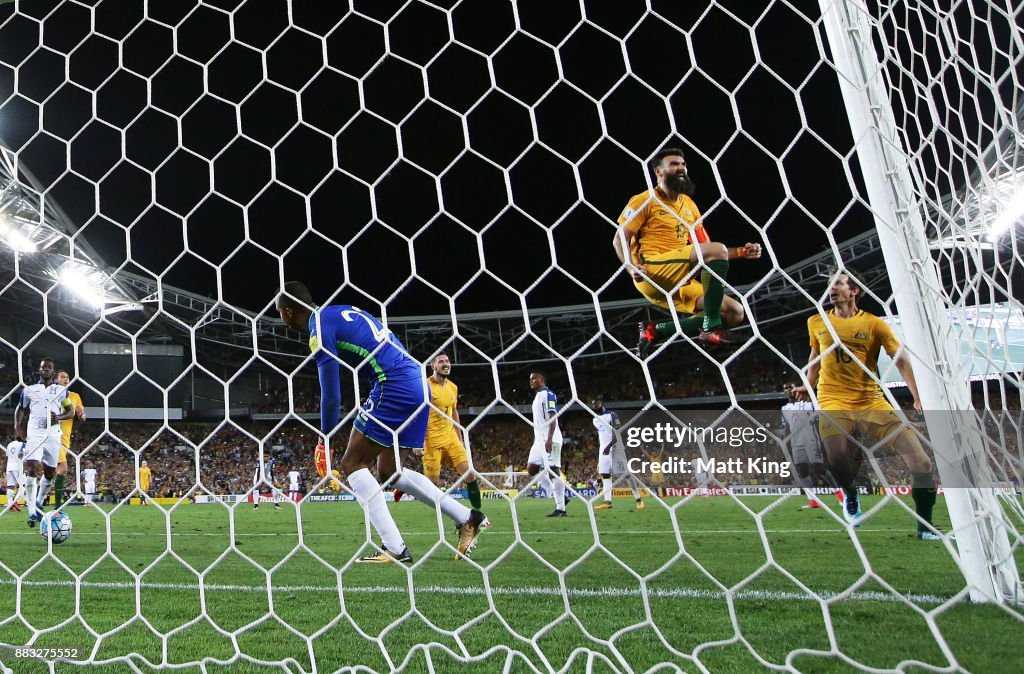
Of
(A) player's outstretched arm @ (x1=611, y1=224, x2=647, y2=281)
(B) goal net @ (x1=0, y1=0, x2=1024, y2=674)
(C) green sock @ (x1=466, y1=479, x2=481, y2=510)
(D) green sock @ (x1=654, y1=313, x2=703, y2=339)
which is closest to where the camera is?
(B) goal net @ (x1=0, y1=0, x2=1024, y2=674)

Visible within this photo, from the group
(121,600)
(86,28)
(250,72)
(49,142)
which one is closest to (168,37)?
(250,72)

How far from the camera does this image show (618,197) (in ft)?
30.0

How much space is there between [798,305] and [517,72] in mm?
8802

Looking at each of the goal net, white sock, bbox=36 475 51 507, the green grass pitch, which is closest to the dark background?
the goal net

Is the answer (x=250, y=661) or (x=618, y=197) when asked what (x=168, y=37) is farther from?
(x=250, y=661)

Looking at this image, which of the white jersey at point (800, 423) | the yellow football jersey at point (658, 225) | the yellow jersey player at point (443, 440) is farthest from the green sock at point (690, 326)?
the yellow jersey player at point (443, 440)

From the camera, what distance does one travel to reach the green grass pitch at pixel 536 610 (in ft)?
3.68

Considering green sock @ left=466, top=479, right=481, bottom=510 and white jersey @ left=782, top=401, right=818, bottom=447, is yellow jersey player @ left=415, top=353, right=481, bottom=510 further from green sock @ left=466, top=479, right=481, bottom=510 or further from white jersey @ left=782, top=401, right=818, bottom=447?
white jersey @ left=782, top=401, right=818, bottom=447

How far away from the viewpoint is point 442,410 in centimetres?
401

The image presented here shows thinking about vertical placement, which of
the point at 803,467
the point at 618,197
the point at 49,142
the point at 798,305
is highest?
the point at 49,142

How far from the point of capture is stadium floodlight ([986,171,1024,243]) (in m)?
1.34

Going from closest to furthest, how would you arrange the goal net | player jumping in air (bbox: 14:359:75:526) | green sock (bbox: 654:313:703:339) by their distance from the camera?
the goal net < green sock (bbox: 654:313:703:339) < player jumping in air (bbox: 14:359:75:526)

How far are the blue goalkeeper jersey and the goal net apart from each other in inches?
Answer: 7.2

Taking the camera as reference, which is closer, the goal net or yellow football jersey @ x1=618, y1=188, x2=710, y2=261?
the goal net
